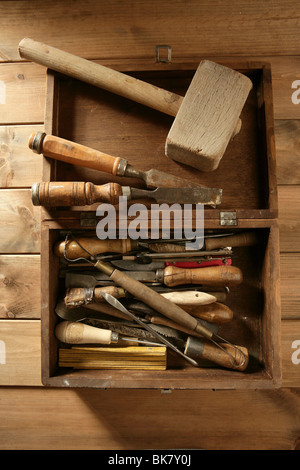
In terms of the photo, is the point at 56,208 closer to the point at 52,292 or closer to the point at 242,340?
the point at 52,292

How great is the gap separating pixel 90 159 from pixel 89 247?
223 mm

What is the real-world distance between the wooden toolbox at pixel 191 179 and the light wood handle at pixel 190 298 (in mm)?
151

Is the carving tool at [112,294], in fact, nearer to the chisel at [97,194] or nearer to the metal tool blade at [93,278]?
the metal tool blade at [93,278]

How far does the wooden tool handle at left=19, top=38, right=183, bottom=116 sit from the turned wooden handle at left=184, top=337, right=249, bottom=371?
601 mm

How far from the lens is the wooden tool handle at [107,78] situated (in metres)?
0.91

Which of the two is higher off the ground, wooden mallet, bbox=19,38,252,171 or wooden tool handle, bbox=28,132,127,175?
wooden mallet, bbox=19,38,252,171

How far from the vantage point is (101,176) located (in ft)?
3.10

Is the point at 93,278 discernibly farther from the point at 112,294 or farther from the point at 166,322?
the point at 166,322

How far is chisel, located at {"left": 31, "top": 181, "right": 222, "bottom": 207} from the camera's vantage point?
83cm

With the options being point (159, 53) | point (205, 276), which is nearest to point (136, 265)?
point (205, 276)

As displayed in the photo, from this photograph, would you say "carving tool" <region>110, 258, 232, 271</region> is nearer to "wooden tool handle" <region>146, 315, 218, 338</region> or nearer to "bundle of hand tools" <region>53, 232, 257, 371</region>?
"bundle of hand tools" <region>53, 232, 257, 371</region>

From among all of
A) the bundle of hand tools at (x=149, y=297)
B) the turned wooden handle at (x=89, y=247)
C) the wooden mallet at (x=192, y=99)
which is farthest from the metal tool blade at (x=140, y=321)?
the wooden mallet at (x=192, y=99)

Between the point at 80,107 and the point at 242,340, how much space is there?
797mm

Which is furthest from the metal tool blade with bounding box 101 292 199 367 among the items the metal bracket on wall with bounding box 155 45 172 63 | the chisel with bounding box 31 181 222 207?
the metal bracket on wall with bounding box 155 45 172 63
